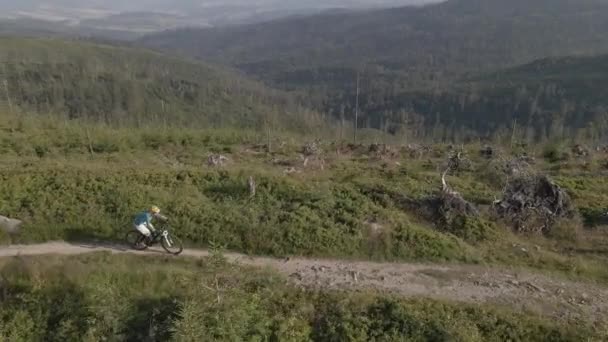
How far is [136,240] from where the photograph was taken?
67.4 ft

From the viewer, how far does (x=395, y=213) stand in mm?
23078

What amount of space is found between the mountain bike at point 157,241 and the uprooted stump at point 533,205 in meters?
15.4

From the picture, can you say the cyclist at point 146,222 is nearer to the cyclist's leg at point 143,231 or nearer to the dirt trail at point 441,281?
the cyclist's leg at point 143,231

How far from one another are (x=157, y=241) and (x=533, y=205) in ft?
58.5

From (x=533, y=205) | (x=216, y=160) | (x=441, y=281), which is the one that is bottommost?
(x=216, y=160)

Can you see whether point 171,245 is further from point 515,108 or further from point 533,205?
point 515,108

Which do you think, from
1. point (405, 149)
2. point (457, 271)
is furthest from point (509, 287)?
point (405, 149)

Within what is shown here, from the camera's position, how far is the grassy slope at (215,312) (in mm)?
15805

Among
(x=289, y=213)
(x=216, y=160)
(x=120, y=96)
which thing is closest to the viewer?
(x=289, y=213)

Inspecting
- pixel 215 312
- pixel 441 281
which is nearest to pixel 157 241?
pixel 215 312

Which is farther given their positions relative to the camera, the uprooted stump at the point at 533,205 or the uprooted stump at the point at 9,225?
the uprooted stump at the point at 533,205

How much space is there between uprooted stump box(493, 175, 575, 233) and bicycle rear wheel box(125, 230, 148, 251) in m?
16.7

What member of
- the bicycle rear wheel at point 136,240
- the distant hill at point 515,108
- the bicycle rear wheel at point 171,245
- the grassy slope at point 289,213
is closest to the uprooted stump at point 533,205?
the grassy slope at point 289,213

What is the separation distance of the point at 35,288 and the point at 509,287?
17.8m
